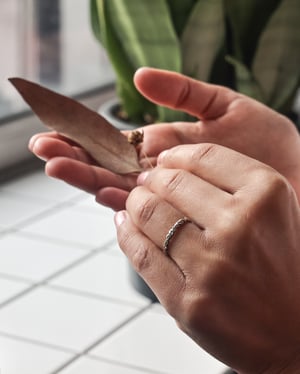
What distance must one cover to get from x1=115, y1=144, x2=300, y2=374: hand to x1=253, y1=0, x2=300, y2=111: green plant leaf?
0.62 m

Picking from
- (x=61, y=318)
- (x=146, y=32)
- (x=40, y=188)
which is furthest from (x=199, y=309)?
(x=40, y=188)

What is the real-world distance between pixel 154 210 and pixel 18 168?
901 millimetres

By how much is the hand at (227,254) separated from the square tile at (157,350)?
0.28 m

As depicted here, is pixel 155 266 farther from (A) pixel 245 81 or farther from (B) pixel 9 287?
(A) pixel 245 81

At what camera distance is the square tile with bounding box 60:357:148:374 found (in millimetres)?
1058

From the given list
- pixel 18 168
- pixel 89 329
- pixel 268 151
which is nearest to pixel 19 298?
pixel 89 329

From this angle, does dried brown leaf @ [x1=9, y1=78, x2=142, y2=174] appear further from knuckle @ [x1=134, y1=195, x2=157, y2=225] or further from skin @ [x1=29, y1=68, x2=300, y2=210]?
knuckle @ [x1=134, y1=195, x2=157, y2=225]

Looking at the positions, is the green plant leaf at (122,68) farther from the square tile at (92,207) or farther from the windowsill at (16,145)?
the windowsill at (16,145)

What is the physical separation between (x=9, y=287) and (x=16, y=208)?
273 millimetres

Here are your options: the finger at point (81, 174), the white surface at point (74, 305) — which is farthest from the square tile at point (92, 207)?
the finger at point (81, 174)

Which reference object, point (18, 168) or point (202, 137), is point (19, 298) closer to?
point (202, 137)

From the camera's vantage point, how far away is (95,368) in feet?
3.50

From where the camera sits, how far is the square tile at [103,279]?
125cm

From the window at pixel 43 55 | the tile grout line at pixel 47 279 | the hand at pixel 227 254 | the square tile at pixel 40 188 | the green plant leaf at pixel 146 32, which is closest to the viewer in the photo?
the hand at pixel 227 254
